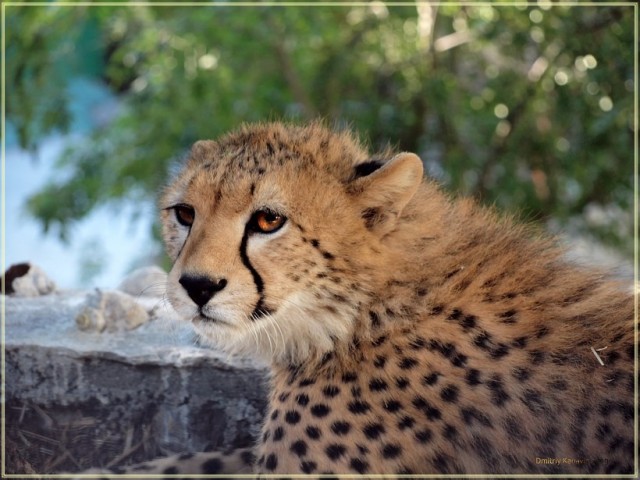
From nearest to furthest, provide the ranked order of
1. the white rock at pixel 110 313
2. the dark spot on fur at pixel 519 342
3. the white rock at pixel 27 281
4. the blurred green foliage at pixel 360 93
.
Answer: the dark spot on fur at pixel 519 342 < the white rock at pixel 110 313 < the white rock at pixel 27 281 < the blurred green foliage at pixel 360 93

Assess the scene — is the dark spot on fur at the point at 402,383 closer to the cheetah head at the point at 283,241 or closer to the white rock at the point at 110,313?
the cheetah head at the point at 283,241

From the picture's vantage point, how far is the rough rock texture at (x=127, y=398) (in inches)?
97.4

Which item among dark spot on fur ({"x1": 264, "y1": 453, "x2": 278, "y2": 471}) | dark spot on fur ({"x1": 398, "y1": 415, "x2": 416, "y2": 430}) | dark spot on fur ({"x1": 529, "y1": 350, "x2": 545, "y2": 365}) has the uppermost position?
dark spot on fur ({"x1": 529, "y1": 350, "x2": 545, "y2": 365})

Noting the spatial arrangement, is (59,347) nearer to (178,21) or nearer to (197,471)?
(197,471)

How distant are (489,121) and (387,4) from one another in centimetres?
100

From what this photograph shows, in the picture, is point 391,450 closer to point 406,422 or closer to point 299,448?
point 406,422

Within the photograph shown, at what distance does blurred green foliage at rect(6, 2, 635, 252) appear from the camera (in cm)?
525

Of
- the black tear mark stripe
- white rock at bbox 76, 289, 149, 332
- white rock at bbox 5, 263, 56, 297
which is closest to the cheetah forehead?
the black tear mark stripe

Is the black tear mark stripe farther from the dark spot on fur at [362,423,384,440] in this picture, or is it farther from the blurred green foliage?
the blurred green foliage

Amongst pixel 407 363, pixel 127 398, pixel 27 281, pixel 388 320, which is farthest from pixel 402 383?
pixel 27 281

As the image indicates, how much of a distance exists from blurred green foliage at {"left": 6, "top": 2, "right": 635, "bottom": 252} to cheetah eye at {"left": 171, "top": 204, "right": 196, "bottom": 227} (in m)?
3.09

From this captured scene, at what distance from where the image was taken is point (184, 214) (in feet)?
6.88

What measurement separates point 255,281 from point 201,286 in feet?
0.40

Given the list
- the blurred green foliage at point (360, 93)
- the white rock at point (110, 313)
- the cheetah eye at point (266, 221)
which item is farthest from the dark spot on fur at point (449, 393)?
the blurred green foliage at point (360, 93)
